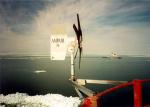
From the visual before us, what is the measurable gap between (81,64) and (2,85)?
1034 mm

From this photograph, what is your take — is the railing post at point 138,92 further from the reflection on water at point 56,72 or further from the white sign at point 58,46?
the white sign at point 58,46

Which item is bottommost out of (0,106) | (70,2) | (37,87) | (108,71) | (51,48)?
(0,106)

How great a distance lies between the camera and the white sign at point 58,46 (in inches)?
121

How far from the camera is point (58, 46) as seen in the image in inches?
123

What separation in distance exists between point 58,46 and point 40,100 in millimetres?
685

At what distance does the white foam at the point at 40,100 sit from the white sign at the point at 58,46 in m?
0.47

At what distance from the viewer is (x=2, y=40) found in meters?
3.24

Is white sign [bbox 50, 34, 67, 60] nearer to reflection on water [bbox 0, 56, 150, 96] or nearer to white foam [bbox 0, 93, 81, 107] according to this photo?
reflection on water [bbox 0, 56, 150, 96]

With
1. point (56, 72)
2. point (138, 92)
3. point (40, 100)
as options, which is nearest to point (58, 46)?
point (56, 72)

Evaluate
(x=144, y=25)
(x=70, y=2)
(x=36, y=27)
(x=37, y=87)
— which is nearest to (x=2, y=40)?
(x=36, y=27)

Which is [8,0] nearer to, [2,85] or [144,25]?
[2,85]

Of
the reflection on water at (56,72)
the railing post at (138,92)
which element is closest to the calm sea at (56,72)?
the reflection on water at (56,72)

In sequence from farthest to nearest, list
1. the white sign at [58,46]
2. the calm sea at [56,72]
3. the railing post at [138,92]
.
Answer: the white sign at [58,46]
the calm sea at [56,72]
the railing post at [138,92]

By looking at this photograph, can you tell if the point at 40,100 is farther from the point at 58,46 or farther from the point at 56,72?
the point at 58,46
